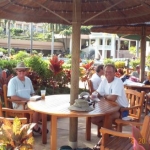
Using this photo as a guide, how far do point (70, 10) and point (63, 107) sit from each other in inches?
77.9

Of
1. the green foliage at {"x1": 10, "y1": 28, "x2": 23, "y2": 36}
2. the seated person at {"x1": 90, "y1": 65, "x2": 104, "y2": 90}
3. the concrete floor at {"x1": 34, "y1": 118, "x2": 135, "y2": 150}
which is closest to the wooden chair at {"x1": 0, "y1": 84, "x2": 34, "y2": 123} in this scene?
the concrete floor at {"x1": 34, "y1": 118, "x2": 135, "y2": 150}

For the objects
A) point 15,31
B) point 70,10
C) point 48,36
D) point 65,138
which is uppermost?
point 15,31

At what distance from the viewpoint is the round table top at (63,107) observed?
131 inches

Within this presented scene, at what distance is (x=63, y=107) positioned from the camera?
365cm

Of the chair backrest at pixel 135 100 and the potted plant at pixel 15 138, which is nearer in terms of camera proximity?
the potted plant at pixel 15 138

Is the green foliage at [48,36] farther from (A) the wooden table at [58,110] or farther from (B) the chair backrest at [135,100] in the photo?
(A) the wooden table at [58,110]

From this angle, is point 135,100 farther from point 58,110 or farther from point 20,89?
point 20,89

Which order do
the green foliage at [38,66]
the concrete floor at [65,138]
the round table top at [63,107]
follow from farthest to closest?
the green foliage at [38,66] → the concrete floor at [65,138] → the round table top at [63,107]

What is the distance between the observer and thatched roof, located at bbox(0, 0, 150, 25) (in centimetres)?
434

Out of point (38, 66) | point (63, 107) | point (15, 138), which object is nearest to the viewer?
point (15, 138)

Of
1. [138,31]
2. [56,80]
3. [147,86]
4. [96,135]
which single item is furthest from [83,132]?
[138,31]

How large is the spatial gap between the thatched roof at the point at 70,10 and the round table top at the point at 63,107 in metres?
1.20

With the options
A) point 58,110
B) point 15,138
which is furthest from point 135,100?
point 15,138

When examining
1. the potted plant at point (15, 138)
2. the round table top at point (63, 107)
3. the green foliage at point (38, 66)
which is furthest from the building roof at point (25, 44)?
the potted plant at point (15, 138)
